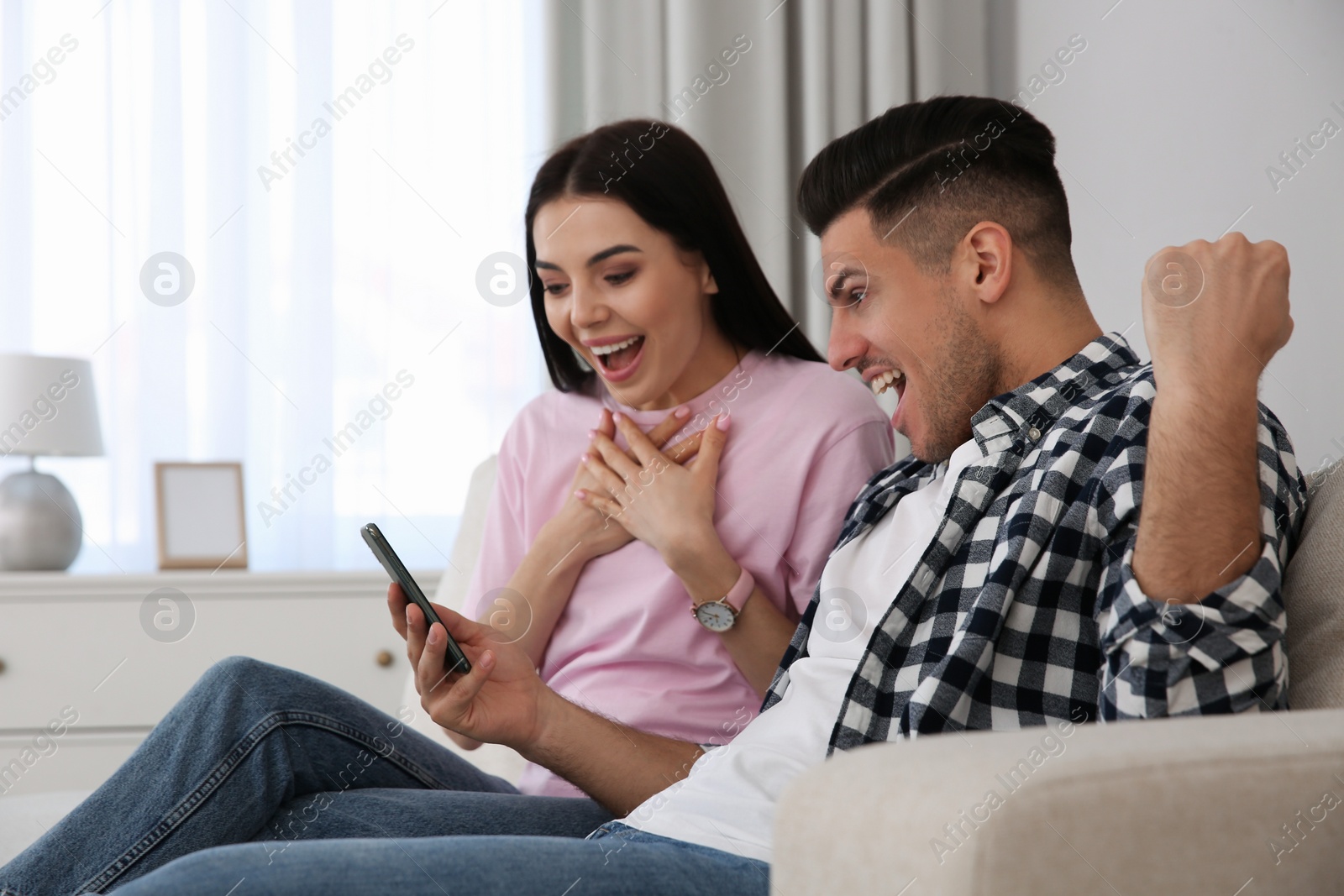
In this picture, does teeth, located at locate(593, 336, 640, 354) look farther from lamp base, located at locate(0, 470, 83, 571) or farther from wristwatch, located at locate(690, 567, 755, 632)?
lamp base, located at locate(0, 470, 83, 571)

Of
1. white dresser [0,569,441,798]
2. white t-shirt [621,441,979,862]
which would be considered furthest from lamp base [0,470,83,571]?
white t-shirt [621,441,979,862]

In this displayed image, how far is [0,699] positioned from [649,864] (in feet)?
5.48

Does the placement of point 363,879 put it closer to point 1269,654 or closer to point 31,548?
point 1269,654

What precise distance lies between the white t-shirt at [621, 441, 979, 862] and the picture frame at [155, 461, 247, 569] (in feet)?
5.15

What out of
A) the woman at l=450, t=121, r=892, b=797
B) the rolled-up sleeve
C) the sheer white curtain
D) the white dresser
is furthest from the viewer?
the sheer white curtain

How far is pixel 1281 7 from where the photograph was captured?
119 centimetres

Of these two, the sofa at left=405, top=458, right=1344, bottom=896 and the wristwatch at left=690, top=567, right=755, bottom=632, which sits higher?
the sofa at left=405, top=458, right=1344, bottom=896

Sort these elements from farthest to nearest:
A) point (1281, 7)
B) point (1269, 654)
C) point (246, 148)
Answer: point (246, 148) → point (1281, 7) → point (1269, 654)

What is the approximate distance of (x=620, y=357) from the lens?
1.29 meters

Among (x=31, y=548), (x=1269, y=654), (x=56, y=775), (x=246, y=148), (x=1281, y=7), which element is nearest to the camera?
(x=1269, y=654)

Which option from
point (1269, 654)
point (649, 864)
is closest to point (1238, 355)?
point (1269, 654)

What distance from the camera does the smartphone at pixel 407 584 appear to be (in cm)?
97

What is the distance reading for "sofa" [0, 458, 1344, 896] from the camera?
19.4 inches

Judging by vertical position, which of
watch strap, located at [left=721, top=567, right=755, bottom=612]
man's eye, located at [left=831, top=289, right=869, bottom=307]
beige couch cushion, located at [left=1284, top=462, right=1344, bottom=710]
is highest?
man's eye, located at [left=831, top=289, right=869, bottom=307]
